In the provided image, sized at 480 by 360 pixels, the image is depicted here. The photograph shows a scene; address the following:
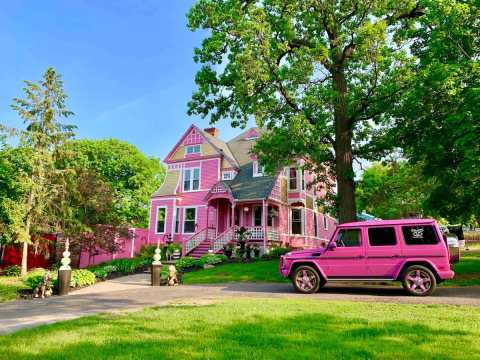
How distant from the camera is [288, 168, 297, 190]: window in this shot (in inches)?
1133

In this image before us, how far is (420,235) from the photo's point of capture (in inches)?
396

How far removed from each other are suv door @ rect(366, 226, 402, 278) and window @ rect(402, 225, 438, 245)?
290 millimetres

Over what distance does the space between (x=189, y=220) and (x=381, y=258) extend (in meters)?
21.2

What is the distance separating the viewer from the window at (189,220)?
96.7ft

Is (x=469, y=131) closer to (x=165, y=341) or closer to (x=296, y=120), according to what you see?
(x=296, y=120)

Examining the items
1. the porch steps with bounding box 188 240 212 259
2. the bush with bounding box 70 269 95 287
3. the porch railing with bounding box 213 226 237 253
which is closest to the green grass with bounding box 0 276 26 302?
the bush with bounding box 70 269 95 287

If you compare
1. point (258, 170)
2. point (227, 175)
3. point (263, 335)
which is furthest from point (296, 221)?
point (263, 335)

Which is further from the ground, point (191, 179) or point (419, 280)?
point (191, 179)

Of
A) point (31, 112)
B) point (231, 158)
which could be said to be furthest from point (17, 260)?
point (231, 158)

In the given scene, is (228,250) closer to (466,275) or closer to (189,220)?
(189,220)

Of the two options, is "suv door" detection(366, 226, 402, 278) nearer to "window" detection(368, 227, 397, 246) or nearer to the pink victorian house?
"window" detection(368, 227, 397, 246)

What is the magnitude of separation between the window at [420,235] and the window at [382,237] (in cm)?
33

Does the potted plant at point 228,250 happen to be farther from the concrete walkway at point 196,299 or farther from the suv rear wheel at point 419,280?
the suv rear wheel at point 419,280

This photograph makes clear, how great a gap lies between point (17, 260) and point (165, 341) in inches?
978
